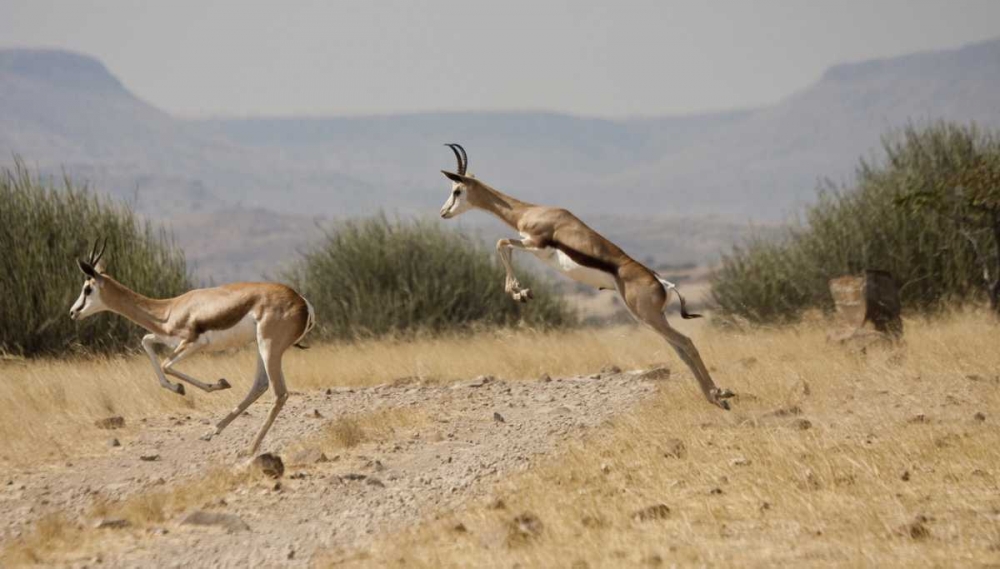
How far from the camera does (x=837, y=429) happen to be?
1066cm

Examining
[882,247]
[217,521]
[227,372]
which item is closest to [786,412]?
[217,521]

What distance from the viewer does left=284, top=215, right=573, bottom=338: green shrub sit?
23.7 m

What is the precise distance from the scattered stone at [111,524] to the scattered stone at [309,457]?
2.14 metres

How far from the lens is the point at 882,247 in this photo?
23.8 meters

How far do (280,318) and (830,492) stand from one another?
14.5ft

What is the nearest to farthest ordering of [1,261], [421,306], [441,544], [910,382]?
[441,544] → [910,382] → [1,261] → [421,306]

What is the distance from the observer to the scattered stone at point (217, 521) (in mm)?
8055

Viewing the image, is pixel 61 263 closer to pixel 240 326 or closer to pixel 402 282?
pixel 402 282

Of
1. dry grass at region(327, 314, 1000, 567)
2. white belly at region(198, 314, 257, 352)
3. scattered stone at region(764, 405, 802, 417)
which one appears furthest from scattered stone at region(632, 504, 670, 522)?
white belly at region(198, 314, 257, 352)

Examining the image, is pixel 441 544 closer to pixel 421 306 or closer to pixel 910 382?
pixel 910 382

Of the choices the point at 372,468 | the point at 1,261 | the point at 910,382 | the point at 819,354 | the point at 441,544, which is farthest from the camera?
the point at 1,261

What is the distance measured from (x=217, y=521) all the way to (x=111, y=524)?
0.70 metres

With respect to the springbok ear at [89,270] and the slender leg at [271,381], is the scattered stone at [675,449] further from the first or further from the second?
the springbok ear at [89,270]

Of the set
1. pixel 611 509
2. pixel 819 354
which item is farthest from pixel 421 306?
pixel 611 509
